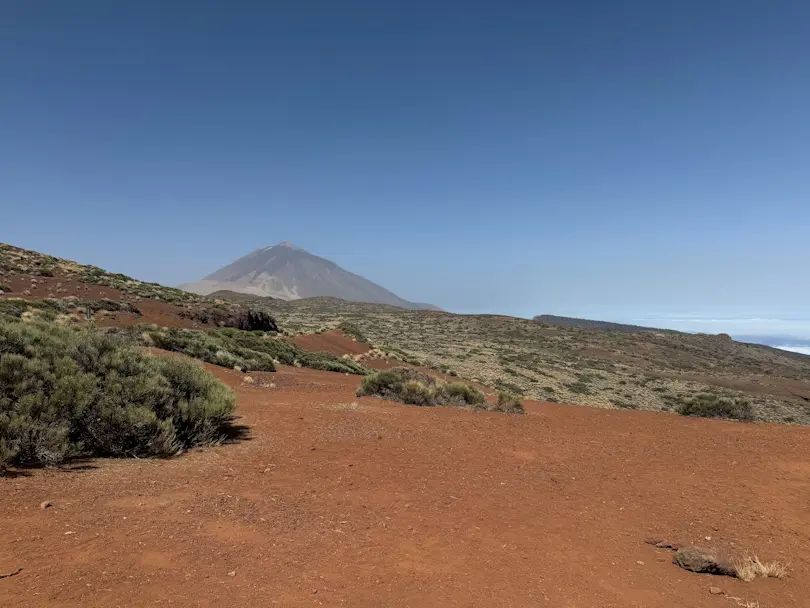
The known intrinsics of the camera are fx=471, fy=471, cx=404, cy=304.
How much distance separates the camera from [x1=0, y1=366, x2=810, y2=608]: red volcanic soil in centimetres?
410

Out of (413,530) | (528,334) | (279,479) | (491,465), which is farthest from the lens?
(528,334)

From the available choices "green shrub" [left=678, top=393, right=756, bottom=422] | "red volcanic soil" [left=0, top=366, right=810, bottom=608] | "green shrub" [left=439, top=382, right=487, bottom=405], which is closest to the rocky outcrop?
"green shrub" [left=439, top=382, right=487, bottom=405]

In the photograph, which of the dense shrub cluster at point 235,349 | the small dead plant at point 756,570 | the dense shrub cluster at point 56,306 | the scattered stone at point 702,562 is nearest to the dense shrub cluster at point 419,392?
the dense shrub cluster at point 235,349

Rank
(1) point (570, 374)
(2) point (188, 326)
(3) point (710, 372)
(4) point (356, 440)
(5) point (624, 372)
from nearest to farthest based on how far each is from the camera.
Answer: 1. (4) point (356, 440)
2. (2) point (188, 326)
3. (1) point (570, 374)
4. (5) point (624, 372)
5. (3) point (710, 372)

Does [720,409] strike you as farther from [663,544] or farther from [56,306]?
[56,306]

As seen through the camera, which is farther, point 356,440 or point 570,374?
point 570,374

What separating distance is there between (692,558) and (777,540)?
1584mm

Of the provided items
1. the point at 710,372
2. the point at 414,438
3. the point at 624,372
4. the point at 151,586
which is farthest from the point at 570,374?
the point at 151,586

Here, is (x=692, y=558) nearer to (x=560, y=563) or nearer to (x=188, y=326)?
(x=560, y=563)

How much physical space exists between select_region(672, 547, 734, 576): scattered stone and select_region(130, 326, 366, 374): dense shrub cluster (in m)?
15.8

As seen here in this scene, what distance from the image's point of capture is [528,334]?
67438mm

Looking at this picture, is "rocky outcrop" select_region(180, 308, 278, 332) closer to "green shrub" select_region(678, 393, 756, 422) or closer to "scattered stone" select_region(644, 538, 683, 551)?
"green shrub" select_region(678, 393, 756, 422)

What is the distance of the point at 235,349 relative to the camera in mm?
20781

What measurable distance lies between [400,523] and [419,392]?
8342mm
